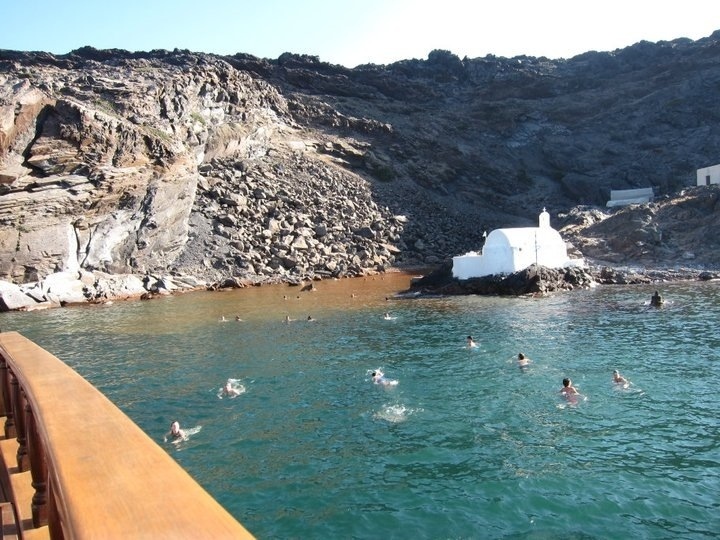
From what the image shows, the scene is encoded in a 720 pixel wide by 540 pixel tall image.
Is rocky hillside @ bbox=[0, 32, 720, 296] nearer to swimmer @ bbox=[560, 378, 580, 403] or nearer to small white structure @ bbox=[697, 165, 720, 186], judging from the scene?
small white structure @ bbox=[697, 165, 720, 186]

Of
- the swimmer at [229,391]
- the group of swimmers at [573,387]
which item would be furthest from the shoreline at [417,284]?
the swimmer at [229,391]

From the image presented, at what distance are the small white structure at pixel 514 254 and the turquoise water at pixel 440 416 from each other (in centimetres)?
888

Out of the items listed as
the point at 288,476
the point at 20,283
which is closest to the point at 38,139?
the point at 20,283

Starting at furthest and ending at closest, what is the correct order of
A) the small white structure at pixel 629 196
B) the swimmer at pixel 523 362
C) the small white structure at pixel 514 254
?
the small white structure at pixel 629 196 → the small white structure at pixel 514 254 → the swimmer at pixel 523 362

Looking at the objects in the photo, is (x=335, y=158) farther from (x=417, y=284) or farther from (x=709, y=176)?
(x=709, y=176)

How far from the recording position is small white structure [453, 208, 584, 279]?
38.2m

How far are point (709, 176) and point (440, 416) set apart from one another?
53.2 meters

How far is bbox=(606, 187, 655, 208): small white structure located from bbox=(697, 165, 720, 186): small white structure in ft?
26.6

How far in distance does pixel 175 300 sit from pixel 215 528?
126ft

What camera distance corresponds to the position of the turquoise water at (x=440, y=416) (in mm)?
9789

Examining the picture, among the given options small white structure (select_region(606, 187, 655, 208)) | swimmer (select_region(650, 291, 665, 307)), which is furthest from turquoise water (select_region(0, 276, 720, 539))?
small white structure (select_region(606, 187, 655, 208))

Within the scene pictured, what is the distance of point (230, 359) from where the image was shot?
2158 cm

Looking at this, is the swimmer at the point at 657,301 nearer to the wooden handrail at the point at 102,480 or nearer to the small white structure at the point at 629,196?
the wooden handrail at the point at 102,480

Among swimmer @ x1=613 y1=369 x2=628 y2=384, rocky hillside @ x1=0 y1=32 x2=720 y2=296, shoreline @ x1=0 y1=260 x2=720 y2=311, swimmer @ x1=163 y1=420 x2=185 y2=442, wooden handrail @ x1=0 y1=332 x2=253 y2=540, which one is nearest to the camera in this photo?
wooden handrail @ x1=0 y1=332 x2=253 y2=540
